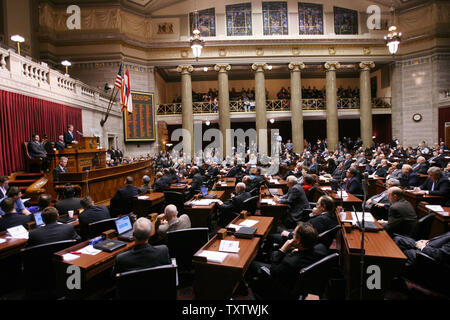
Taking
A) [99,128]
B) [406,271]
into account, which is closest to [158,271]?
[406,271]

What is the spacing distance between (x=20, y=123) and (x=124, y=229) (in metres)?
7.54

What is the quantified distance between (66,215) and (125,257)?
2.64 m

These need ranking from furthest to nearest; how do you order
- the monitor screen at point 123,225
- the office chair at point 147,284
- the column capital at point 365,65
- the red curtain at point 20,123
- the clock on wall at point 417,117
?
the column capital at point 365,65, the clock on wall at point 417,117, the red curtain at point 20,123, the monitor screen at point 123,225, the office chair at point 147,284

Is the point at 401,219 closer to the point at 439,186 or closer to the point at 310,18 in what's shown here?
the point at 439,186

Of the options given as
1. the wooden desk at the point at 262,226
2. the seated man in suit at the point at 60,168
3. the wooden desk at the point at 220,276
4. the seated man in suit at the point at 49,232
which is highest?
the seated man in suit at the point at 60,168

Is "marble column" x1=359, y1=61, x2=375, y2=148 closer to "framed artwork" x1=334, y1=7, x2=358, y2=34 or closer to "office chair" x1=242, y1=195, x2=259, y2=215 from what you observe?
"framed artwork" x1=334, y1=7, x2=358, y2=34

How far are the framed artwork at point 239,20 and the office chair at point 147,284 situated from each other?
18599mm

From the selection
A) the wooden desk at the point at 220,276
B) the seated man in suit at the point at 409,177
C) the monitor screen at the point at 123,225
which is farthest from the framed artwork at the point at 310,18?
the wooden desk at the point at 220,276

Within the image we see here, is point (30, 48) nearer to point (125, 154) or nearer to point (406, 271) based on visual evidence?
point (125, 154)

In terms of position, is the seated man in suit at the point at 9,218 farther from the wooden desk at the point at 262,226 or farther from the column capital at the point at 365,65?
the column capital at the point at 365,65

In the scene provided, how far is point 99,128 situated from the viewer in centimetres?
1403

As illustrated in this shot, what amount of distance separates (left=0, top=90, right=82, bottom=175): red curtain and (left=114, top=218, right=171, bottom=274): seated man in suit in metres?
7.39

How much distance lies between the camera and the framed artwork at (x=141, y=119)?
16.4 m

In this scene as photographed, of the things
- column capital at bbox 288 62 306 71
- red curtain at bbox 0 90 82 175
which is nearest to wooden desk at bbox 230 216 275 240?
red curtain at bbox 0 90 82 175
